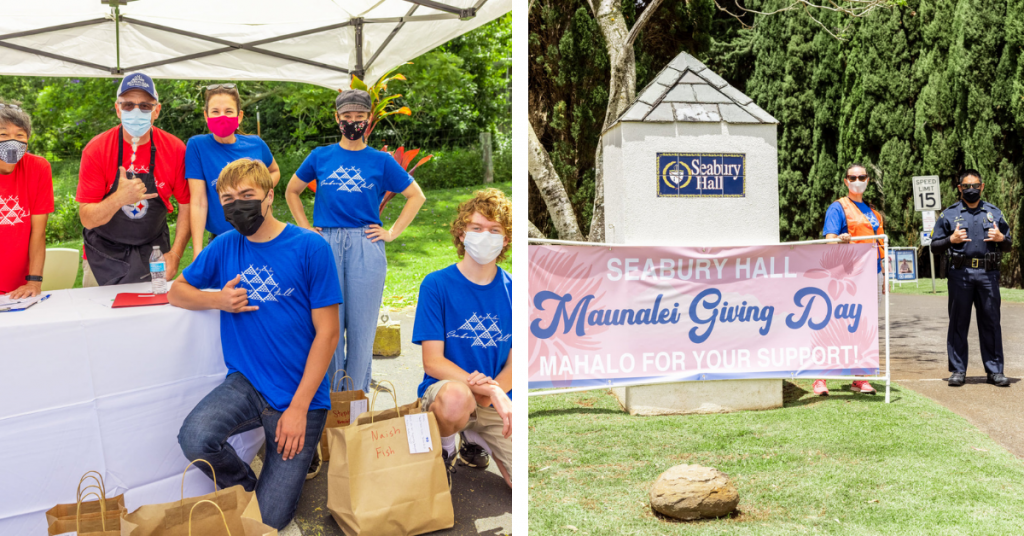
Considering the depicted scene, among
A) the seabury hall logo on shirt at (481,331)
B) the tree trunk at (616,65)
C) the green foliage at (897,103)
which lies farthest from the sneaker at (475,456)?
the green foliage at (897,103)

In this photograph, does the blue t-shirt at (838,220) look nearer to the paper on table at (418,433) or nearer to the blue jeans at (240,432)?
the paper on table at (418,433)

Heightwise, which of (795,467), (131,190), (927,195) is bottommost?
(795,467)

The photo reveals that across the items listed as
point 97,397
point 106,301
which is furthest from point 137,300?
point 97,397

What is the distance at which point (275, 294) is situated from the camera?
3.22 m

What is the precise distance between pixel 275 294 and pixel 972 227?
5.56m

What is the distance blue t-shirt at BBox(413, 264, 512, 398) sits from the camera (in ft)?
11.0

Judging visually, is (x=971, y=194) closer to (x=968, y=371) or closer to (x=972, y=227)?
(x=972, y=227)

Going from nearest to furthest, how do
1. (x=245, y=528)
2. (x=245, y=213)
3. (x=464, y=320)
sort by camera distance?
(x=245, y=528)
(x=245, y=213)
(x=464, y=320)

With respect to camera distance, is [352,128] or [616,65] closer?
[352,128]

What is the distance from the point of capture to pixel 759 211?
5.71 metres

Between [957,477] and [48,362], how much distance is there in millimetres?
4678

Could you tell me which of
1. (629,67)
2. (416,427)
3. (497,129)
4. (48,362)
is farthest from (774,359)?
(497,129)

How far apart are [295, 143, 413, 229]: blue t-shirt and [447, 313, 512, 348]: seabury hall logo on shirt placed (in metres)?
1.14

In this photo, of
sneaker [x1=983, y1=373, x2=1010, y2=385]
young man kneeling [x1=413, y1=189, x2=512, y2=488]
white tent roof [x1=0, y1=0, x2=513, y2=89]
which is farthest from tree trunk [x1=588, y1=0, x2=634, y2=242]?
young man kneeling [x1=413, y1=189, x2=512, y2=488]
